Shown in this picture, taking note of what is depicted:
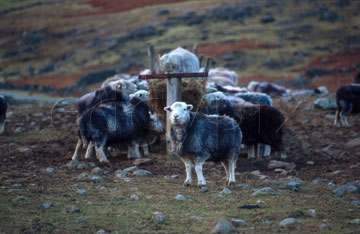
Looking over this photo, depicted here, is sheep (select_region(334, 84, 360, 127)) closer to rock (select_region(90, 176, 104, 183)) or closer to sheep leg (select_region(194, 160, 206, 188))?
sheep leg (select_region(194, 160, 206, 188))

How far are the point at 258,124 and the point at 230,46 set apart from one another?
112 feet

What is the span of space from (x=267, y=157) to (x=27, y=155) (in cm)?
590

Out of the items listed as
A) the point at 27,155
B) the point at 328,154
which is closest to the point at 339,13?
the point at 328,154

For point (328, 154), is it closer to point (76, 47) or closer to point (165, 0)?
point (76, 47)

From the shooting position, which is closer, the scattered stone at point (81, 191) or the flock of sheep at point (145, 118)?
the scattered stone at point (81, 191)

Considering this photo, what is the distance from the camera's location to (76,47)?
5216 cm

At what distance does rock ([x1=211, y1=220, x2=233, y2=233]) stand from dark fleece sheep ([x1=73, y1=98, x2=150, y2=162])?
543 centimetres

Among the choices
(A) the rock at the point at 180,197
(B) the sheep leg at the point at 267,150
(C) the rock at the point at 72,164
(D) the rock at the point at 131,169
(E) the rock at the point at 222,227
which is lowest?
(B) the sheep leg at the point at 267,150

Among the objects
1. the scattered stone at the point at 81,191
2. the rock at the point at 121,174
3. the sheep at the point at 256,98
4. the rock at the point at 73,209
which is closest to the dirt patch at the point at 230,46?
the sheep at the point at 256,98

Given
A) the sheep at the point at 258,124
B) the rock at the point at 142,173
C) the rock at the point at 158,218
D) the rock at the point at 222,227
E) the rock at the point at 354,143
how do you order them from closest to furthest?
the rock at the point at 222,227 < the rock at the point at 158,218 < the rock at the point at 142,173 < the sheep at the point at 258,124 < the rock at the point at 354,143

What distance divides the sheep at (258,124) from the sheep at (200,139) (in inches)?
108

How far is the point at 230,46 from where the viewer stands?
1780 inches

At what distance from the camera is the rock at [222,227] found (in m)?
5.91

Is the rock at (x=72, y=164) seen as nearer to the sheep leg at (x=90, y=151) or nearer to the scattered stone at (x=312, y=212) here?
the sheep leg at (x=90, y=151)
